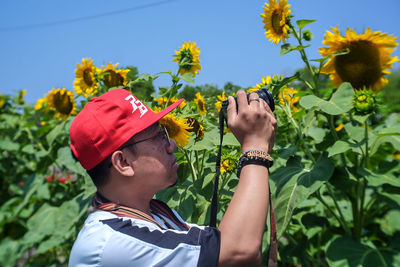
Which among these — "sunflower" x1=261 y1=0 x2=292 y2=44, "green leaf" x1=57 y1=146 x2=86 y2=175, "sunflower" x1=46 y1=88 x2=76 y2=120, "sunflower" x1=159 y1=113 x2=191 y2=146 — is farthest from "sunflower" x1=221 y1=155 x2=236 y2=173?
"sunflower" x1=46 y1=88 x2=76 y2=120

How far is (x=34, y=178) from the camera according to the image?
3822 mm

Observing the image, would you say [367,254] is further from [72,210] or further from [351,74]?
[72,210]

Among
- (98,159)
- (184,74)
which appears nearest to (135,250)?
(98,159)

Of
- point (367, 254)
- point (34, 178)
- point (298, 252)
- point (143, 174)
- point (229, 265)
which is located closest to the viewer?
point (229, 265)

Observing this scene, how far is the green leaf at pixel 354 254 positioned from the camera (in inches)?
77.6

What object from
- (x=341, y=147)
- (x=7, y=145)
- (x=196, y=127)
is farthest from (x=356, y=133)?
(x=7, y=145)

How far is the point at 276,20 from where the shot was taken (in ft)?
7.00

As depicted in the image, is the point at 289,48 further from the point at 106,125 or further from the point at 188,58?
the point at 106,125

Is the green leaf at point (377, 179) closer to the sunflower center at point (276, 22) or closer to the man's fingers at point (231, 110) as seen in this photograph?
the sunflower center at point (276, 22)

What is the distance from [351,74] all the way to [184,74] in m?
0.90

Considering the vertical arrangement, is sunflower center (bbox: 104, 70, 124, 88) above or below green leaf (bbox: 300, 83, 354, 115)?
above

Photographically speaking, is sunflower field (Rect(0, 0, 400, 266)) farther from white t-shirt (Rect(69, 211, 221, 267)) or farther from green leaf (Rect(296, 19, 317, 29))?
white t-shirt (Rect(69, 211, 221, 267))

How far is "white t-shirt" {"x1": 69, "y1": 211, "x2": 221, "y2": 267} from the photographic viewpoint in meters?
0.98

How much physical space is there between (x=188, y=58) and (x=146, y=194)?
3.89 feet
